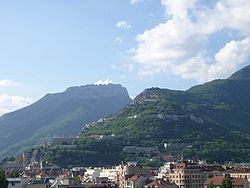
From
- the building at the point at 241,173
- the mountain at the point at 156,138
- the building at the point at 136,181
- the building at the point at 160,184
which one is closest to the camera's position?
the building at the point at 160,184

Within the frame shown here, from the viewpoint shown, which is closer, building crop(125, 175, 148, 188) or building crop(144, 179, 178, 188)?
building crop(144, 179, 178, 188)

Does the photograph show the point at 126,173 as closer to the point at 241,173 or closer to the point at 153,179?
the point at 153,179

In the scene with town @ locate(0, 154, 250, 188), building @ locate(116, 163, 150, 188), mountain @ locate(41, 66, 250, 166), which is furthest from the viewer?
mountain @ locate(41, 66, 250, 166)

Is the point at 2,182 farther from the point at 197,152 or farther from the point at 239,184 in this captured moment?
the point at 197,152

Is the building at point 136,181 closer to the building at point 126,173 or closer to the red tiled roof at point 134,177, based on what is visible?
the red tiled roof at point 134,177

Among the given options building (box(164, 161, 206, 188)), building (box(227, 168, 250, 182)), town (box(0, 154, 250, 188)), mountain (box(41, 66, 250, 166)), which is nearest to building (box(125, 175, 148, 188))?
town (box(0, 154, 250, 188))

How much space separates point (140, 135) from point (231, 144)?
22.8 meters

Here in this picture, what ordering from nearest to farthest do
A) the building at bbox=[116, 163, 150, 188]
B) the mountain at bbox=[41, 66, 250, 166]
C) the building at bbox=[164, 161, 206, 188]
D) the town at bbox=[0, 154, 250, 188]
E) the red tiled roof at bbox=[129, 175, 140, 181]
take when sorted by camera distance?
the town at bbox=[0, 154, 250, 188]
the red tiled roof at bbox=[129, 175, 140, 181]
the building at bbox=[164, 161, 206, 188]
the building at bbox=[116, 163, 150, 188]
the mountain at bbox=[41, 66, 250, 166]

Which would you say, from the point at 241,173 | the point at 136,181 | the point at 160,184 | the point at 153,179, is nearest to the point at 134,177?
the point at 136,181

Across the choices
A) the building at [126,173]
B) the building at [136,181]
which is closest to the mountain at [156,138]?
the building at [126,173]

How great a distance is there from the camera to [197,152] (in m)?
142

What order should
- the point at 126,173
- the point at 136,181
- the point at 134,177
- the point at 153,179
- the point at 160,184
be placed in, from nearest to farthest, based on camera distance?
1. the point at 160,184
2. the point at 136,181
3. the point at 153,179
4. the point at 134,177
5. the point at 126,173

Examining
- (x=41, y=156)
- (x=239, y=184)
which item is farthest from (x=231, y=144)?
(x=239, y=184)

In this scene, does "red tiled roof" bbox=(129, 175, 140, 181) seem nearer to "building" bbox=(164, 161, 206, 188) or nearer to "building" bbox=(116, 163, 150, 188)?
"building" bbox=(116, 163, 150, 188)
